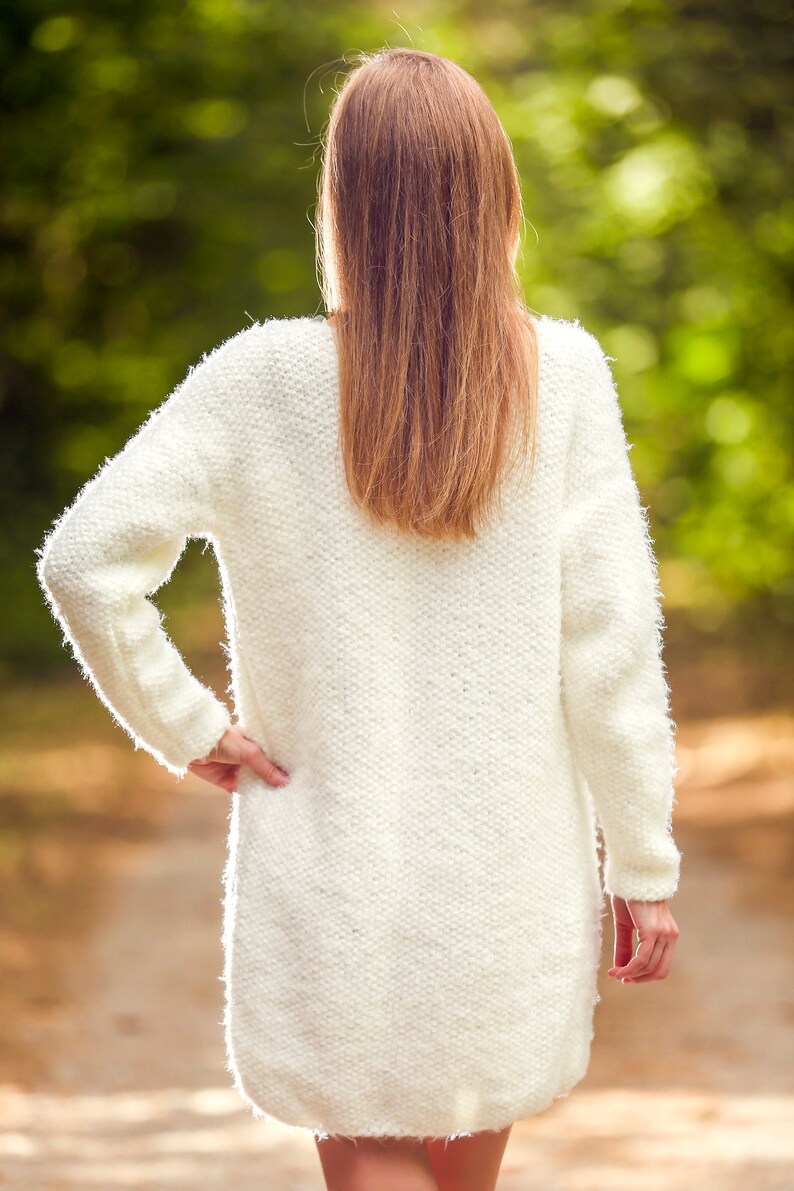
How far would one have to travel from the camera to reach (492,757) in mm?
2070

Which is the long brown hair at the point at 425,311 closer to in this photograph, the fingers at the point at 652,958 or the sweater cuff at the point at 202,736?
the sweater cuff at the point at 202,736

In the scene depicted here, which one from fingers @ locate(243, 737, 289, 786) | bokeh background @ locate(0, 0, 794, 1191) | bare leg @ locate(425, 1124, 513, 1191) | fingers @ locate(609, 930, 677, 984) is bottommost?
bokeh background @ locate(0, 0, 794, 1191)

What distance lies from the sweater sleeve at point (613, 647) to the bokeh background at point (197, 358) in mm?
2070

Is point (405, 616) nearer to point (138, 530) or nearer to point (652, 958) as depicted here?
point (138, 530)

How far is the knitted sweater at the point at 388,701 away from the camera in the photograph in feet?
6.73

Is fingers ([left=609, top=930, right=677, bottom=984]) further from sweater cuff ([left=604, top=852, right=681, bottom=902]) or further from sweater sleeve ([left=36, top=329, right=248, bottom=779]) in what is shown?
sweater sleeve ([left=36, top=329, right=248, bottom=779])

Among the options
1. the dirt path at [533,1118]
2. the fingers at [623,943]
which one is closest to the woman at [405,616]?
the fingers at [623,943]

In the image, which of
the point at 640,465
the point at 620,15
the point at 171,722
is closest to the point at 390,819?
the point at 171,722

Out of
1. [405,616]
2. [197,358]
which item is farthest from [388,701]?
[197,358]

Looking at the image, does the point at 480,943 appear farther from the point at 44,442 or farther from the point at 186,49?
the point at 44,442

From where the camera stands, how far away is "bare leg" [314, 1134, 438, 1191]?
6.86ft

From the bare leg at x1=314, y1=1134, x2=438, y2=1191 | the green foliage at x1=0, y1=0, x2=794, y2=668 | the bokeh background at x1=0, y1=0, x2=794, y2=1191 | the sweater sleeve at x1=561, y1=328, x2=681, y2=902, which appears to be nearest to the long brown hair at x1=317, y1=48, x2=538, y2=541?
the sweater sleeve at x1=561, y1=328, x2=681, y2=902

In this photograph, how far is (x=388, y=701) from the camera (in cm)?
208

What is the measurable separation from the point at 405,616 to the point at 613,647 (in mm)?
283
